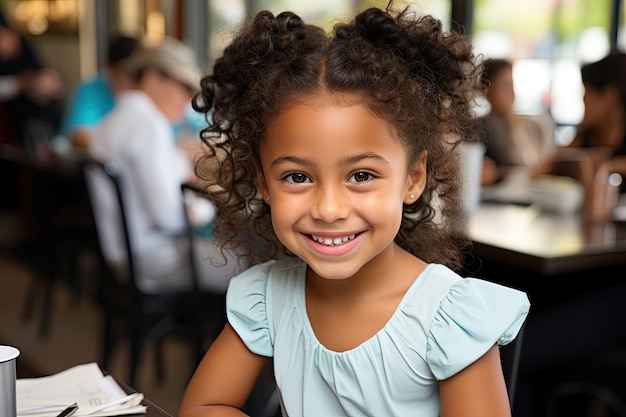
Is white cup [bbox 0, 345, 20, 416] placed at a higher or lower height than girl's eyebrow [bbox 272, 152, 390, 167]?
lower

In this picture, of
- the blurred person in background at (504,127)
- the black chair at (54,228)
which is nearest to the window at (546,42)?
the blurred person in background at (504,127)

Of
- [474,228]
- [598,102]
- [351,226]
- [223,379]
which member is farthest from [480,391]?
[598,102]

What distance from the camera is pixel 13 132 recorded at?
6.63m

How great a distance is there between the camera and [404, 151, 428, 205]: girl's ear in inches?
41.6

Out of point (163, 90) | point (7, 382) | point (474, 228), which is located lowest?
point (7, 382)

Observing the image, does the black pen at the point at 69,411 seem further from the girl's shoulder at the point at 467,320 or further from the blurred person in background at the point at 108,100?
the blurred person in background at the point at 108,100

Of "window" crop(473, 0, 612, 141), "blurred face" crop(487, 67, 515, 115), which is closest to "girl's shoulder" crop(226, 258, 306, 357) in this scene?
"blurred face" crop(487, 67, 515, 115)

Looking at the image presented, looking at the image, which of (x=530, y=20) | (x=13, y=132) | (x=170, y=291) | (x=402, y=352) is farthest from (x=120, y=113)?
(x=13, y=132)

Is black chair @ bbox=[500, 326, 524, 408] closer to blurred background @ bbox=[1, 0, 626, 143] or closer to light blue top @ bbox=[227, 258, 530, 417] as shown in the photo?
light blue top @ bbox=[227, 258, 530, 417]

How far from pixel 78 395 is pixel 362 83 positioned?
0.54m

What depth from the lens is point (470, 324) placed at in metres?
0.94

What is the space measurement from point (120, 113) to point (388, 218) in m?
2.14

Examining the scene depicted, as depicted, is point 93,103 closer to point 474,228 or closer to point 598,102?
point 598,102

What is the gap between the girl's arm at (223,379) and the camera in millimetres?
1076
